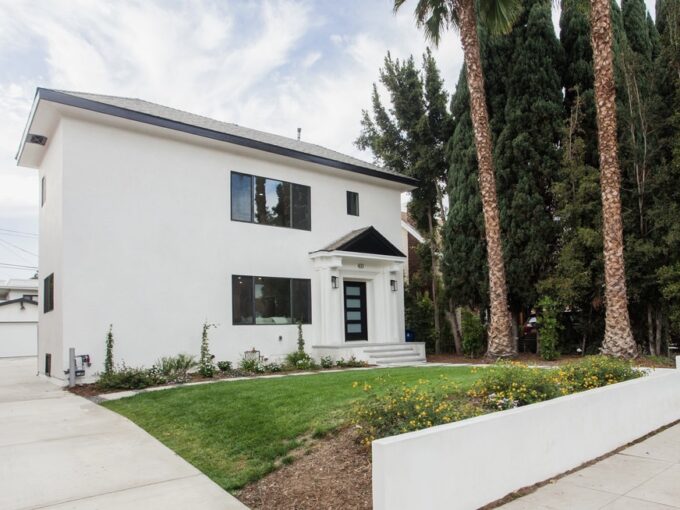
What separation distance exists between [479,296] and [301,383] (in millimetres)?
8060

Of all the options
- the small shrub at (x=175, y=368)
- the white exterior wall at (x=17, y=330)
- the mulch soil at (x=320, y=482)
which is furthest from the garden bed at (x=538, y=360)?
the white exterior wall at (x=17, y=330)

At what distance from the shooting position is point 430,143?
17.7 metres

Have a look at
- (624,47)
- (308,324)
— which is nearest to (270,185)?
(308,324)

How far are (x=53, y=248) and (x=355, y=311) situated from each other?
794 cm

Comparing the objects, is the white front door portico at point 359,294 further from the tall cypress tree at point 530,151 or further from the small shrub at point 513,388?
the small shrub at point 513,388

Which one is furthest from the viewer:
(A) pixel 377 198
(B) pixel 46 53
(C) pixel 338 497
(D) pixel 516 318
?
(A) pixel 377 198

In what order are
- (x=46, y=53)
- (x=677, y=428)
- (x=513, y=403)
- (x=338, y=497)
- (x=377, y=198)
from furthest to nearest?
(x=377, y=198), (x=46, y=53), (x=677, y=428), (x=513, y=403), (x=338, y=497)

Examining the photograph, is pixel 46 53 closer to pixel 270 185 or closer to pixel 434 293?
pixel 270 185

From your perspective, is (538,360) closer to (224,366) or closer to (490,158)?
(490,158)

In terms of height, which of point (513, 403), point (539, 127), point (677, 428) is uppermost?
point (539, 127)

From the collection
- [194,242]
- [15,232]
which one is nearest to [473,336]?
[194,242]

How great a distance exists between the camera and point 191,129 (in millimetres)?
12039

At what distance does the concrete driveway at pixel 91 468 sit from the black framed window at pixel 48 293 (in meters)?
4.65

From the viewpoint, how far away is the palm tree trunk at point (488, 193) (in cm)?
1252
